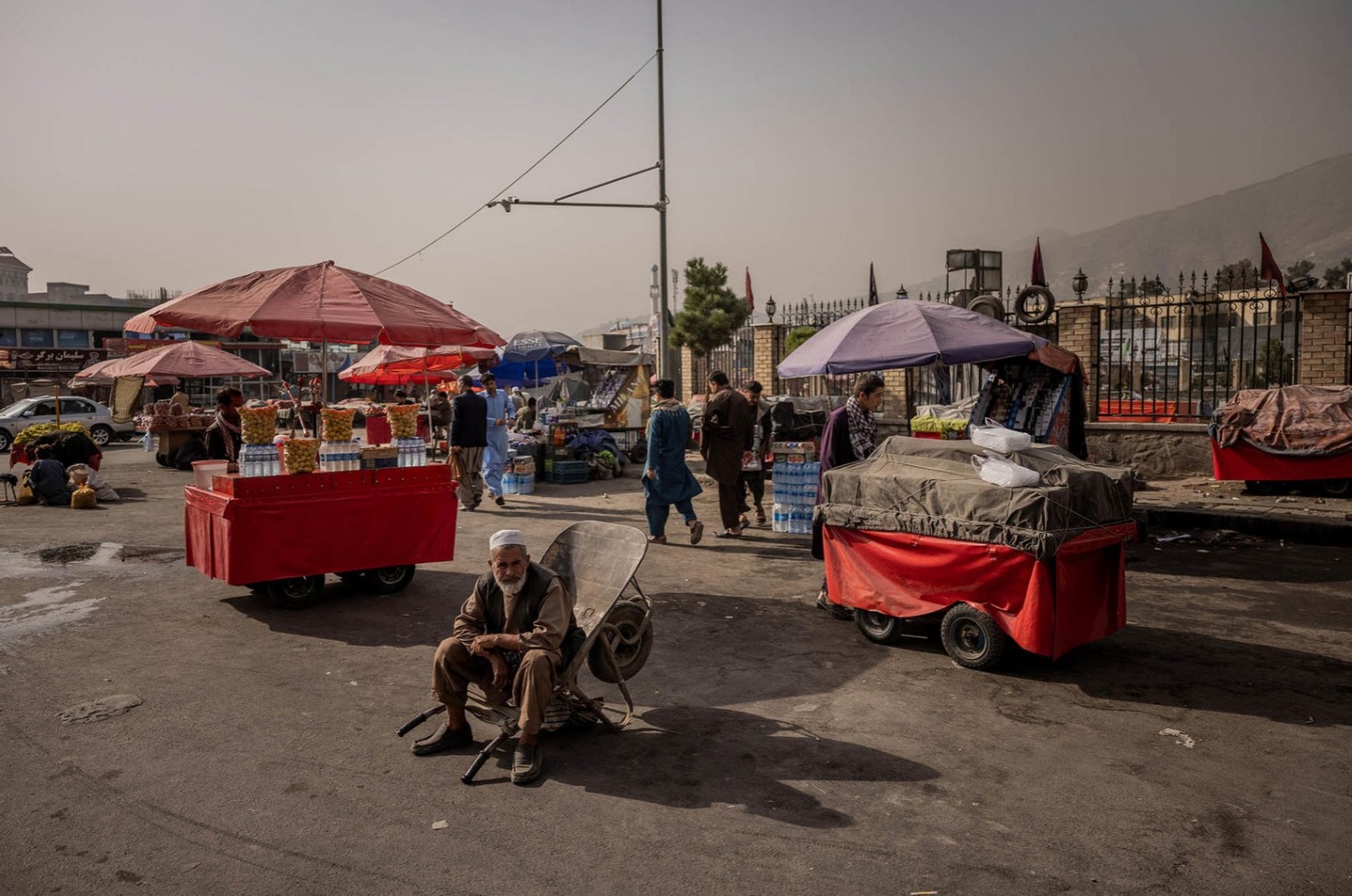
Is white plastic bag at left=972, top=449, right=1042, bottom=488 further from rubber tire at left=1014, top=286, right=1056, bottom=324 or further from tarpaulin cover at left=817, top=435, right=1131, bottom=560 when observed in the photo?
rubber tire at left=1014, top=286, right=1056, bottom=324

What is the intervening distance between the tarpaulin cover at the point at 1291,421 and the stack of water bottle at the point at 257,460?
478 inches

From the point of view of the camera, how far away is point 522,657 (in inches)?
191

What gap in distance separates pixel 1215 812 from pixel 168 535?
38.5 feet

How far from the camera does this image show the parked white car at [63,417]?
24828 millimetres

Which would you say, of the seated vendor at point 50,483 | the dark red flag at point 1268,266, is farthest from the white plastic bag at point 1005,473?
the seated vendor at point 50,483

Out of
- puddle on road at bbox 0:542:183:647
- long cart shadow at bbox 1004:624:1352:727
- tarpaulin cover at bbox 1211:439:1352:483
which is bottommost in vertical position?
long cart shadow at bbox 1004:624:1352:727

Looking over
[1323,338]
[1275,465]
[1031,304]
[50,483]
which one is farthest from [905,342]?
[50,483]

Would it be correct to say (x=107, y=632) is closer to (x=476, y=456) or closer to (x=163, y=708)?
(x=163, y=708)

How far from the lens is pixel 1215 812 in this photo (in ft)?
13.8

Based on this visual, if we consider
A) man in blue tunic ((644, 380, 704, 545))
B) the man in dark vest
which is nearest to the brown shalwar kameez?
the man in dark vest

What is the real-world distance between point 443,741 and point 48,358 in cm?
4966

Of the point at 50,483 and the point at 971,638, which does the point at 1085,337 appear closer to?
the point at 971,638

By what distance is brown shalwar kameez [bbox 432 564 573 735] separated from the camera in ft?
15.3

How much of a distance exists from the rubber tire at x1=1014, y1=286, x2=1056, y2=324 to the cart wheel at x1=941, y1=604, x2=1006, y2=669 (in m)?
9.55
